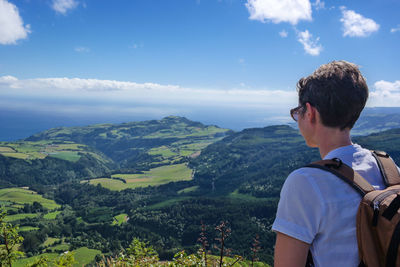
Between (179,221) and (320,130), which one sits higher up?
(320,130)

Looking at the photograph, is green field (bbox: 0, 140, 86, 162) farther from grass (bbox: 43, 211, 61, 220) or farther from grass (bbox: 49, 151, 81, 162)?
grass (bbox: 43, 211, 61, 220)

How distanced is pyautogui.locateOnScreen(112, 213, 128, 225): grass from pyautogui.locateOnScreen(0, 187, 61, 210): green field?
27512mm

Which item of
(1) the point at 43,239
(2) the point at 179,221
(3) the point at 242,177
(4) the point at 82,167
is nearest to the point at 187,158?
(3) the point at 242,177

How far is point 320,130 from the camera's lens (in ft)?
7.06


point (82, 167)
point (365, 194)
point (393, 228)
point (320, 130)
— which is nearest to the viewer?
point (393, 228)

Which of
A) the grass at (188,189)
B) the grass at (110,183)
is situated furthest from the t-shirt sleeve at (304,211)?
the grass at (110,183)

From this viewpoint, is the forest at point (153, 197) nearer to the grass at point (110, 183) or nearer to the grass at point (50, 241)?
the grass at point (50, 241)

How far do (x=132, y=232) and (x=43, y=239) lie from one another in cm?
2479

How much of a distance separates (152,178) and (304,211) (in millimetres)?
144880

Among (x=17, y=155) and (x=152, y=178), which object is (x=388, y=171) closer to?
(x=152, y=178)

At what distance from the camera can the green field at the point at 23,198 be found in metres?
99.9

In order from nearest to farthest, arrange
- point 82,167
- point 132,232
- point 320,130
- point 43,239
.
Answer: point 320,130, point 43,239, point 132,232, point 82,167

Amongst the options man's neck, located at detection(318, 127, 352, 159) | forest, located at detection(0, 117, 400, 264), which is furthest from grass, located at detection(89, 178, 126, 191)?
man's neck, located at detection(318, 127, 352, 159)

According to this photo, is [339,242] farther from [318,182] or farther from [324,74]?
[324,74]
